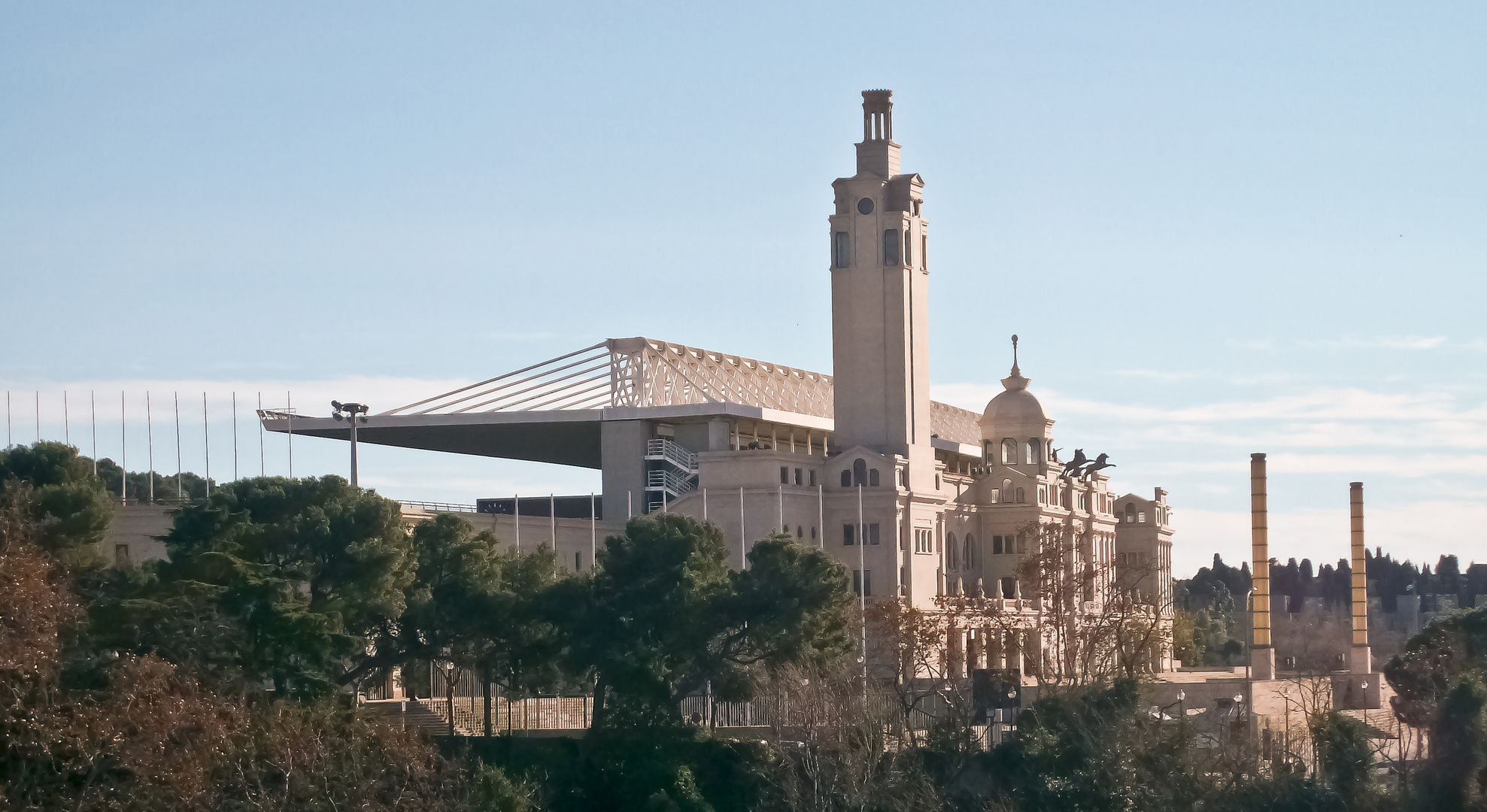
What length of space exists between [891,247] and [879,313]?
12.9ft

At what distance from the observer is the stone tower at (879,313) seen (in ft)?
379

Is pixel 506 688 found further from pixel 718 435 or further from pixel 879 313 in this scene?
pixel 879 313

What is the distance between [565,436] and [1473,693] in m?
70.7

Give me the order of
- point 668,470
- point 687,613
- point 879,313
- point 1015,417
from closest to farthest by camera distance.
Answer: point 687,613
point 879,313
point 668,470
point 1015,417

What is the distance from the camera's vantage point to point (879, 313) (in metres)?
115

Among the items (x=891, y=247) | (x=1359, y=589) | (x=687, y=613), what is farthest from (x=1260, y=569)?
(x=687, y=613)

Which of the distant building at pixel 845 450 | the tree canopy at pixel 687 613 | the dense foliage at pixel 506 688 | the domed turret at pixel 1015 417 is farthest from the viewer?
the domed turret at pixel 1015 417

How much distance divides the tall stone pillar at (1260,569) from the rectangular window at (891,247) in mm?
25150

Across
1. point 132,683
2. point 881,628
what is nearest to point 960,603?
point 881,628

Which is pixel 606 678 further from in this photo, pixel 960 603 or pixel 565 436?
pixel 565 436

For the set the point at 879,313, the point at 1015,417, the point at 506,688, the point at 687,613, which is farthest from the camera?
the point at 1015,417

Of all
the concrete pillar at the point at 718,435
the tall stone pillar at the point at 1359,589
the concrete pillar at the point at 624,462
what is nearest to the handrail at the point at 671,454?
the concrete pillar at the point at 624,462

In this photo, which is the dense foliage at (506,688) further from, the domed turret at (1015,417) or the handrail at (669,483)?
the domed turret at (1015,417)

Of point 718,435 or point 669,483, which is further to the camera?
point 669,483
